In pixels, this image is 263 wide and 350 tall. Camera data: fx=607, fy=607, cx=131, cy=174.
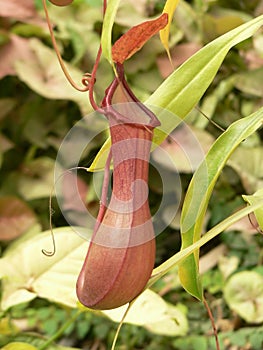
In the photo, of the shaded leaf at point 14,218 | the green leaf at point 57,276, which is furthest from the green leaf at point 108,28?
the shaded leaf at point 14,218

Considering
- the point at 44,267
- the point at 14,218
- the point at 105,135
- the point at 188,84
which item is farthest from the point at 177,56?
the point at 188,84

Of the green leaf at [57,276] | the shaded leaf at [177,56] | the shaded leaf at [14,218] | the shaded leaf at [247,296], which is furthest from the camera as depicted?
the shaded leaf at [177,56]

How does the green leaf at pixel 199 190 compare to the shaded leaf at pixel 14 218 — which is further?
the shaded leaf at pixel 14 218

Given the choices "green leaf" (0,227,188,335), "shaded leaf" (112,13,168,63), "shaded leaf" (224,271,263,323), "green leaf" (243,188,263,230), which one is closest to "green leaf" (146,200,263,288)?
"green leaf" (243,188,263,230)

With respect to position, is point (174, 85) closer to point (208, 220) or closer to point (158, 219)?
point (158, 219)

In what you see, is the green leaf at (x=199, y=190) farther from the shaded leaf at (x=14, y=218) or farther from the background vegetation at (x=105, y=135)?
the shaded leaf at (x=14, y=218)

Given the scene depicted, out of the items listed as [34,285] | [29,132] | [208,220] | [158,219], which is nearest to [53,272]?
[34,285]

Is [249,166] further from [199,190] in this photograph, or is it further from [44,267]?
[199,190]
